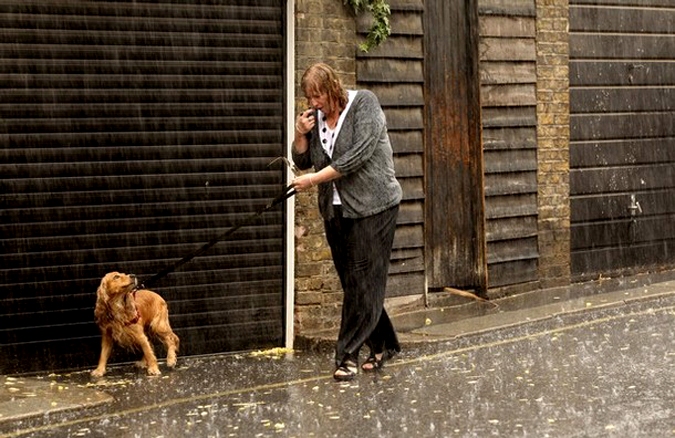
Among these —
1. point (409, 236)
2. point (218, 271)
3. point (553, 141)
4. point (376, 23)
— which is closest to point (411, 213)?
point (409, 236)

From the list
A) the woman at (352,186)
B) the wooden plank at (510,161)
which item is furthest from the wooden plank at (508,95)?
the woman at (352,186)

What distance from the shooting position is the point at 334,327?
14461 millimetres

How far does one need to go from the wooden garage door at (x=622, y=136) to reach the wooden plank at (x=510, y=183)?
679 mm

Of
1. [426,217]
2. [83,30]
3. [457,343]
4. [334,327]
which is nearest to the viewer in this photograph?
[83,30]

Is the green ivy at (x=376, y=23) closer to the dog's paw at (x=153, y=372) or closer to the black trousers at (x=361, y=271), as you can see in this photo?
the black trousers at (x=361, y=271)

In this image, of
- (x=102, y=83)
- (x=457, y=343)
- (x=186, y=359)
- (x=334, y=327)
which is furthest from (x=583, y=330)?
(x=102, y=83)

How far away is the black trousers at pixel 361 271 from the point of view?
11938 mm

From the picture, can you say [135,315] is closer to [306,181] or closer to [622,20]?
[306,181]

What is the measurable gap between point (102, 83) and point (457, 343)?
3.21 m

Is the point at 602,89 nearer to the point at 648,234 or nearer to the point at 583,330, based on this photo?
the point at 648,234

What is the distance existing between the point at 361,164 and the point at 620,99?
6.77 meters

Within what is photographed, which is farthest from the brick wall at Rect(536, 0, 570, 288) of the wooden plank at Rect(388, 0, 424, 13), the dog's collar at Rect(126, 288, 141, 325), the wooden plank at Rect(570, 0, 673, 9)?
the dog's collar at Rect(126, 288, 141, 325)

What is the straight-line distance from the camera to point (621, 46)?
18.0 m

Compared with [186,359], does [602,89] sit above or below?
above
